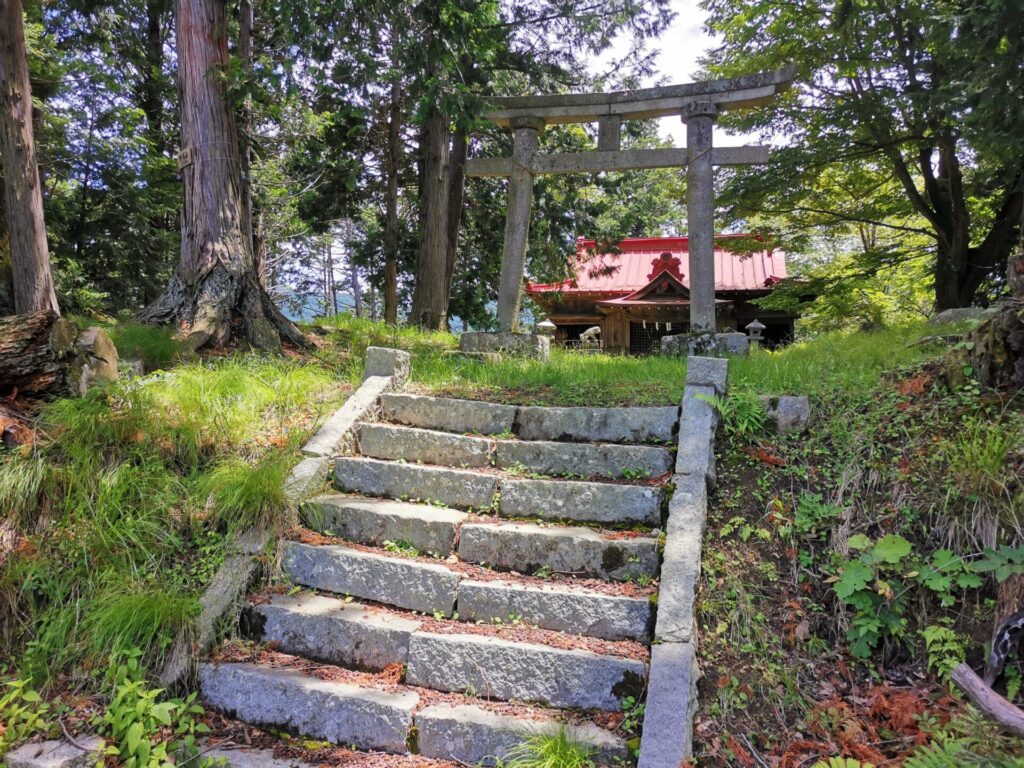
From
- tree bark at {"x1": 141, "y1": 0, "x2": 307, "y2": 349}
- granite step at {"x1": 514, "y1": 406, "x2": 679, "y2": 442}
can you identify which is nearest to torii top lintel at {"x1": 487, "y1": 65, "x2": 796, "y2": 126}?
tree bark at {"x1": 141, "y1": 0, "x2": 307, "y2": 349}

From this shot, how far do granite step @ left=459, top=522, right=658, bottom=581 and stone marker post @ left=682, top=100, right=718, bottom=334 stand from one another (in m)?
4.78

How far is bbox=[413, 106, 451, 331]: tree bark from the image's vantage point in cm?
1079

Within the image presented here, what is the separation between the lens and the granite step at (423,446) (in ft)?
14.0

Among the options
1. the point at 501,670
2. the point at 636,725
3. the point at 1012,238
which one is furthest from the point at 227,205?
the point at 1012,238

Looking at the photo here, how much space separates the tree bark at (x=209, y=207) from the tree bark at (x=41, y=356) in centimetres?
215

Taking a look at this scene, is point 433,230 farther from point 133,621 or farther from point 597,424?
point 133,621

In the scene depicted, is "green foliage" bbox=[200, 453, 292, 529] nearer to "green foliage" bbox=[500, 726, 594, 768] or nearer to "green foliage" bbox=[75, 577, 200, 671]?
"green foliage" bbox=[75, 577, 200, 671]

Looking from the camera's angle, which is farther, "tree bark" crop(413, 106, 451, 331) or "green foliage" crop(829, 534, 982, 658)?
"tree bark" crop(413, 106, 451, 331)

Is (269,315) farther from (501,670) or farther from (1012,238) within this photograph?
(1012,238)

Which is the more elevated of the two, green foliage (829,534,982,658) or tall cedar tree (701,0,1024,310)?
tall cedar tree (701,0,1024,310)

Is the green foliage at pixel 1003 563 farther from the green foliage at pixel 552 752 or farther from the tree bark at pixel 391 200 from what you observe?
the tree bark at pixel 391 200

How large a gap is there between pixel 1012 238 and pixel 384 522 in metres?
10.9

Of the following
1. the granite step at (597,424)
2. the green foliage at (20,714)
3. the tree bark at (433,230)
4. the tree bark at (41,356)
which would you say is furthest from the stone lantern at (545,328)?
the green foliage at (20,714)

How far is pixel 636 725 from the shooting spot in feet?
8.39
